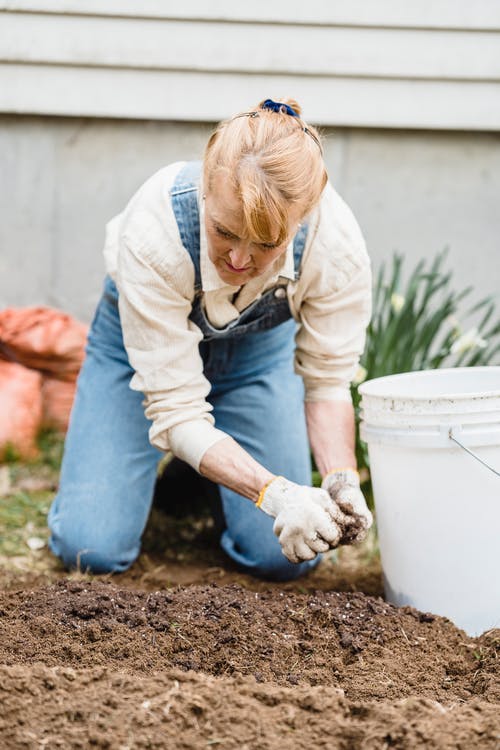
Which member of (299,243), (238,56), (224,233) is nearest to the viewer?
(224,233)

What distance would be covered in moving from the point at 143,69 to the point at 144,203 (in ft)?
4.74

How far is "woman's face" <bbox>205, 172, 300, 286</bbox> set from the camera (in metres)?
1.84

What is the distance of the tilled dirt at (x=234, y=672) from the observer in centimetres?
141

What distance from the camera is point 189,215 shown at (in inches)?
82.5

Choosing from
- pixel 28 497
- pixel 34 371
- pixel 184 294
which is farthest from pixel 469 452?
pixel 34 371

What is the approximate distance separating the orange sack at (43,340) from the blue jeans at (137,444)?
70 cm

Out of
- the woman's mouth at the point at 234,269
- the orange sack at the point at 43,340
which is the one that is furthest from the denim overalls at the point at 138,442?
the orange sack at the point at 43,340

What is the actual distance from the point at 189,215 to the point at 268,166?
347mm

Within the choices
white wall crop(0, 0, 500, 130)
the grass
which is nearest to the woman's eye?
the grass

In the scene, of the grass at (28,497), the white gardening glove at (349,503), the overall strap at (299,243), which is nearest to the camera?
the white gardening glove at (349,503)

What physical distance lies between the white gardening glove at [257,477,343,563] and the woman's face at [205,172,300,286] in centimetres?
47

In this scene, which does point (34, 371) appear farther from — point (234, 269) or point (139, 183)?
point (234, 269)

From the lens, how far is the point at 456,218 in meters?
3.68

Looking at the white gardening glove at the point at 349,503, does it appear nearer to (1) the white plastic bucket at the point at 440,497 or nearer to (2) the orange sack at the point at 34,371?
(1) the white plastic bucket at the point at 440,497
